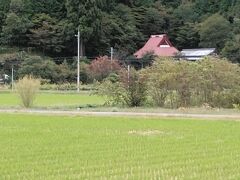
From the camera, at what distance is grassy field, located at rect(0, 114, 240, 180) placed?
442 inches

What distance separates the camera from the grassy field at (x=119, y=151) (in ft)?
36.8

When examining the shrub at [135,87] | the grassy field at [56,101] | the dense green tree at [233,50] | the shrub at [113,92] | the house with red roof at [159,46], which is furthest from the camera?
the house with red roof at [159,46]

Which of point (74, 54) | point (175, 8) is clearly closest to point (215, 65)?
point (74, 54)

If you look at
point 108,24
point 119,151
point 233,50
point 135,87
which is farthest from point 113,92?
point 108,24

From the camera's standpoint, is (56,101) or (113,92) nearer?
(113,92)

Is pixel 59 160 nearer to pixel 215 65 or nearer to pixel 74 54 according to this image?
pixel 215 65

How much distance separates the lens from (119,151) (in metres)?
14.5

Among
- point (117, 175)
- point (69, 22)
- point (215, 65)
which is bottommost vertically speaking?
point (117, 175)

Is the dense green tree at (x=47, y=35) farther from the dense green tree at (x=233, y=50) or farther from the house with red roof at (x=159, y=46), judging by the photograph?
the dense green tree at (x=233, y=50)

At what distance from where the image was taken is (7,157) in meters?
13.3

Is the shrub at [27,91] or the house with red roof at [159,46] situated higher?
the house with red roof at [159,46]

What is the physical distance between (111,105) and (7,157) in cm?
2448

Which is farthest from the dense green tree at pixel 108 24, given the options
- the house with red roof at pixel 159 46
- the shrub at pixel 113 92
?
the shrub at pixel 113 92

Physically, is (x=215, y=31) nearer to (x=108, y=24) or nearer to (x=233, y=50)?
(x=233, y=50)
